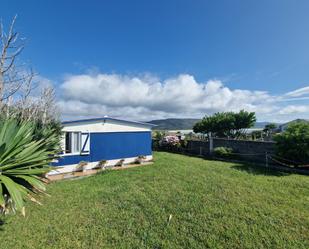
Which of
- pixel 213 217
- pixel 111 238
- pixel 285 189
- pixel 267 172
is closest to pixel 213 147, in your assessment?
pixel 267 172

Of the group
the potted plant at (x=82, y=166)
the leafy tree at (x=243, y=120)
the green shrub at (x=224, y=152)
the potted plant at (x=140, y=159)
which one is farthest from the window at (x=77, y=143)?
the leafy tree at (x=243, y=120)

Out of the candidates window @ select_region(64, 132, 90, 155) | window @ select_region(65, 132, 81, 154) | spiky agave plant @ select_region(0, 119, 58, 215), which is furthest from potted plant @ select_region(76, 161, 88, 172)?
spiky agave plant @ select_region(0, 119, 58, 215)

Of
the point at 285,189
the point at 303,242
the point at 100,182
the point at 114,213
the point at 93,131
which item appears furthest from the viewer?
the point at 93,131

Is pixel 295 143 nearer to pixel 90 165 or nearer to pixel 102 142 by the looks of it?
pixel 102 142

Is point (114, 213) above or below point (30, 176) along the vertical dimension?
below

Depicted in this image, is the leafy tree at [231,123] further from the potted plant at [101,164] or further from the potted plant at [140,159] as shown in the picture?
the potted plant at [101,164]

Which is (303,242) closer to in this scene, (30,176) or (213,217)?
(213,217)

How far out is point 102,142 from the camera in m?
10.6

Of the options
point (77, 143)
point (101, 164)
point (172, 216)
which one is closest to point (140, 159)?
point (101, 164)

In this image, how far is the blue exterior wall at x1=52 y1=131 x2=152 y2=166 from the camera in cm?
1005

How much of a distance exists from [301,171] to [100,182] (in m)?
8.78

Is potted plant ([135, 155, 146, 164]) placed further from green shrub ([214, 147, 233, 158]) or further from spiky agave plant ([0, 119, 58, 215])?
spiky agave plant ([0, 119, 58, 215])

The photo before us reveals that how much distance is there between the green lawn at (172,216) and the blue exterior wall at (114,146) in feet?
10.1

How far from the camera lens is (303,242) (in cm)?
338
